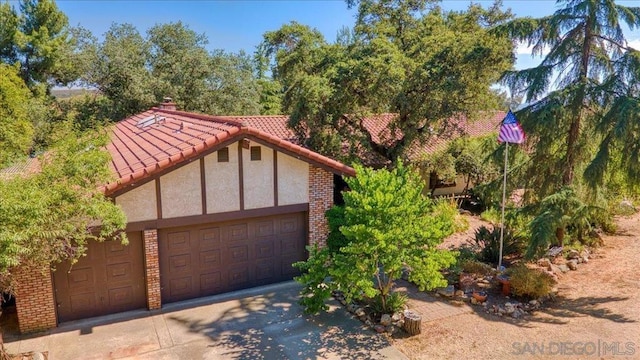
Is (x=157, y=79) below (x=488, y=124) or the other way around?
the other way around

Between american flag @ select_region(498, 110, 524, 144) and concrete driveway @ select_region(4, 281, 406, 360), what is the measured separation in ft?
22.1

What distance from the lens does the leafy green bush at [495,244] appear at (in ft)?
45.4

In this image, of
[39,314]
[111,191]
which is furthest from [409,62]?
[39,314]

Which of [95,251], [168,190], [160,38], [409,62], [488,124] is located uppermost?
[160,38]

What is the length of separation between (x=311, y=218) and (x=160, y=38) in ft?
70.0

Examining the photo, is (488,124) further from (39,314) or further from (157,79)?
(39,314)

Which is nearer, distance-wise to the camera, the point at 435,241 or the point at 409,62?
→ the point at 435,241

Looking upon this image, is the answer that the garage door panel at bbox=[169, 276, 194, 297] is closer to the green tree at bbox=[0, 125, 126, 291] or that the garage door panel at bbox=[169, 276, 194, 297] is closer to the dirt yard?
the green tree at bbox=[0, 125, 126, 291]

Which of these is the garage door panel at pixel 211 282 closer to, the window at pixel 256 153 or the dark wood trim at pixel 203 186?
the dark wood trim at pixel 203 186

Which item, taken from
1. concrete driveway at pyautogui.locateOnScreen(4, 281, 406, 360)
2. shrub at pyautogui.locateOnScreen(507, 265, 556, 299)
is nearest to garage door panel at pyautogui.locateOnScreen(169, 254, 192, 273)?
concrete driveway at pyautogui.locateOnScreen(4, 281, 406, 360)

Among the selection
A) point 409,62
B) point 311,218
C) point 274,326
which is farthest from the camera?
point 409,62

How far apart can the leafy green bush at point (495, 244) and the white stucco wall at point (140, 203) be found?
1015cm

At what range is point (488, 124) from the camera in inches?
1135

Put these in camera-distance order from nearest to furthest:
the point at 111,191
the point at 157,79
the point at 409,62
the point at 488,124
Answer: the point at 111,191 → the point at 409,62 → the point at 157,79 → the point at 488,124
